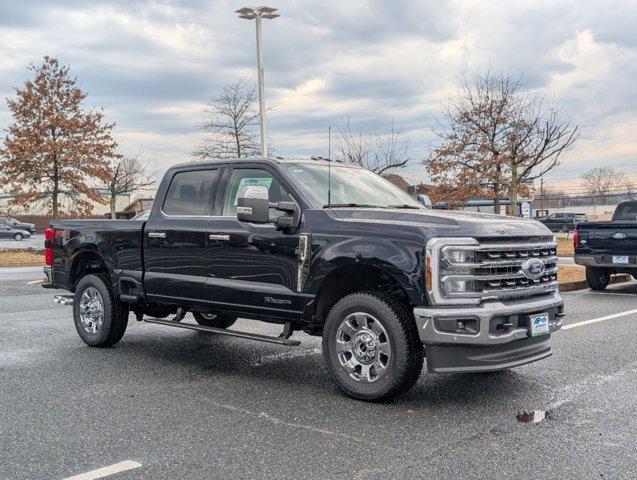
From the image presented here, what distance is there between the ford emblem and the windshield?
1.49 m

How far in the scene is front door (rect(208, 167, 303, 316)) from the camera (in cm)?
587

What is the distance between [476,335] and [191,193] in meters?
3.45

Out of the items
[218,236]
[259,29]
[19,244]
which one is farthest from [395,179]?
[218,236]

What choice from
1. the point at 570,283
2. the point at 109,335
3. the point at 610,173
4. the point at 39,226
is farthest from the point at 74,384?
the point at 610,173

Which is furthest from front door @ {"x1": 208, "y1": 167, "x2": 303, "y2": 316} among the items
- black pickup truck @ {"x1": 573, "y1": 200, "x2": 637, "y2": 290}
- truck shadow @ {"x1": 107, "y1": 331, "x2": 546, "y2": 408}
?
black pickup truck @ {"x1": 573, "y1": 200, "x2": 637, "y2": 290}

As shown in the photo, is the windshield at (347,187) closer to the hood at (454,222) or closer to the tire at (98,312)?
the hood at (454,222)

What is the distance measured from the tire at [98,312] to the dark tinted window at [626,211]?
37.9ft

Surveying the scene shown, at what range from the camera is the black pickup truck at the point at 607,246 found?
12516 mm

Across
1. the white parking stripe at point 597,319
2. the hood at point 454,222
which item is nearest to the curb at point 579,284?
the white parking stripe at point 597,319

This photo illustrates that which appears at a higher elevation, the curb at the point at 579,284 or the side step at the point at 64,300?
the side step at the point at 64,300

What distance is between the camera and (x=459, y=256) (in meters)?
4.99

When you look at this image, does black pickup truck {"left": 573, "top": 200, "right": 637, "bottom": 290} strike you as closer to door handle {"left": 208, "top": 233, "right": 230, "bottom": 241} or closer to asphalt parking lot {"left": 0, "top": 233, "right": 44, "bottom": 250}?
door handle {"left": 208, "top": 233, "right": 230, "bottom": 241}

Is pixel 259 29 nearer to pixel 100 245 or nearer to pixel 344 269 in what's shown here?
pixel 100 245

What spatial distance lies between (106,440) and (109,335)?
324 cm
